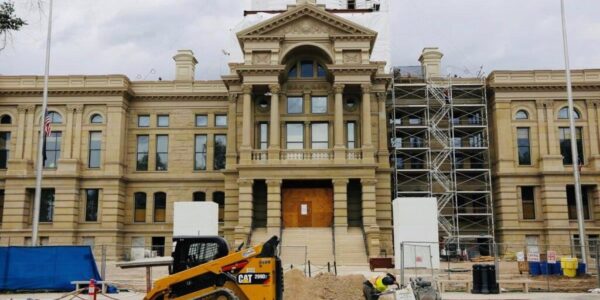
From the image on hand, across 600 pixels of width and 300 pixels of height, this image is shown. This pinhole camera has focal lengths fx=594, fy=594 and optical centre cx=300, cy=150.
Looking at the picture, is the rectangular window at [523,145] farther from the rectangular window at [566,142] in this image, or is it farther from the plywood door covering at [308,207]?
the plywood door covering at [308,207]

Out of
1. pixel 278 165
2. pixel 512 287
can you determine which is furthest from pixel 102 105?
pixel 512 287

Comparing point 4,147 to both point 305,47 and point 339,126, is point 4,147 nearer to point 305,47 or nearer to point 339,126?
point 305,47

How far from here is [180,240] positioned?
14359mm

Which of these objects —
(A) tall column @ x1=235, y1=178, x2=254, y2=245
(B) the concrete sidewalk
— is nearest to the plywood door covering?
(A) tall column @ x1=235, y1=178, x2=254, y2=245

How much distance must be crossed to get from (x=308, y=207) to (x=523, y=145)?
1799 centimetres

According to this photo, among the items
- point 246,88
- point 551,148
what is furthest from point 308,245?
point 551,148

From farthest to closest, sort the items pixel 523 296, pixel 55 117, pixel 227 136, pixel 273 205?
pixel 55 117, pixel 227 136, pixel 273 205, pixel 523 296

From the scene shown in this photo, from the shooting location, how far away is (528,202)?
150ft

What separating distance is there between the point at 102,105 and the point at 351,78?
20.2 metres

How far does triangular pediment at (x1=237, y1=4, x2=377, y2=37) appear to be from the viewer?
41875 millimetres

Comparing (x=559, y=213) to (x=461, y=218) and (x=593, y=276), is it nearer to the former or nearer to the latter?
(x=461, y=218)

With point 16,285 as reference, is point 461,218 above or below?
above

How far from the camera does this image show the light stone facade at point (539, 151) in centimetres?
4469

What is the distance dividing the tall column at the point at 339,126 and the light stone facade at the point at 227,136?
8 centimetres
